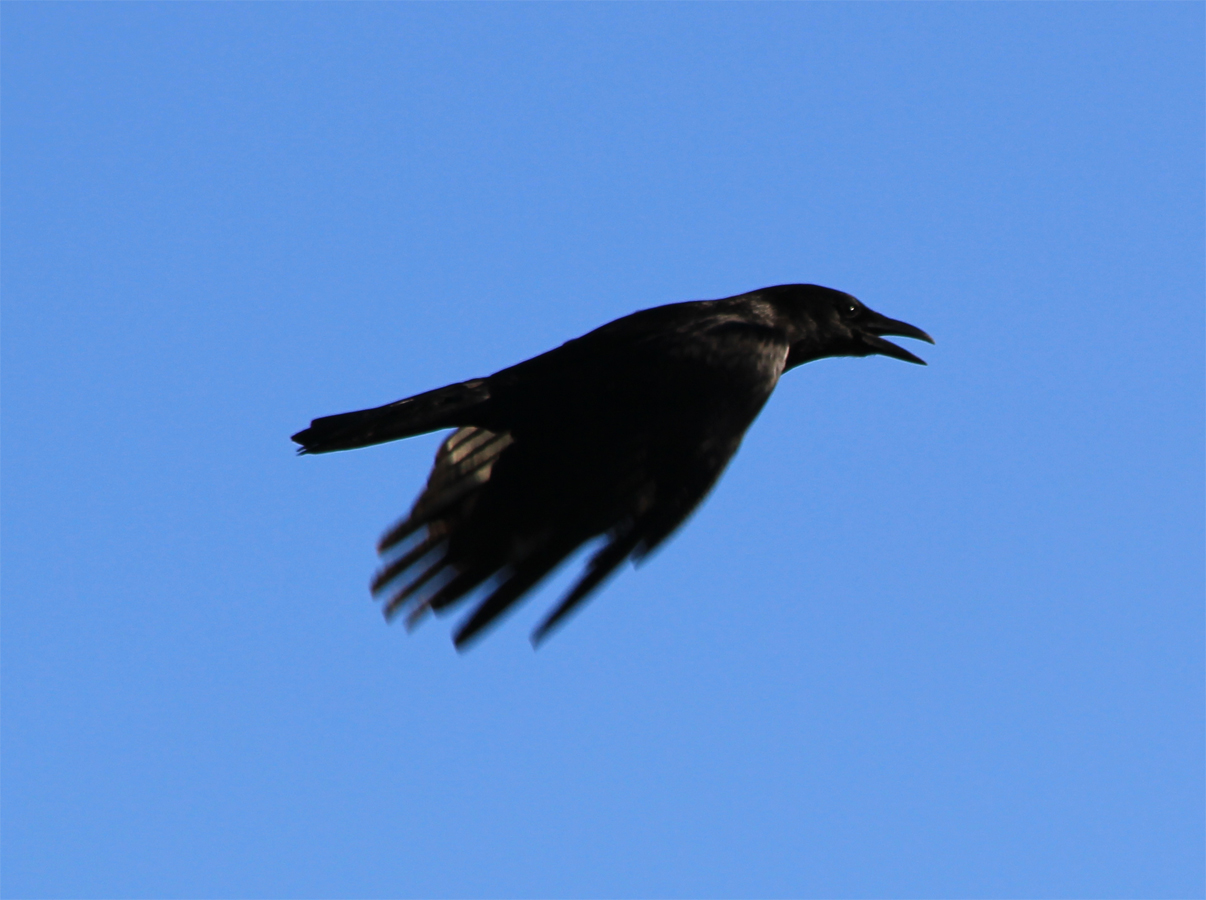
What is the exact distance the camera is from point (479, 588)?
6.44 metres

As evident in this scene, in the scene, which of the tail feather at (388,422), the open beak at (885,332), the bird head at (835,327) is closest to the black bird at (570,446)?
the tail feather at (388,422)

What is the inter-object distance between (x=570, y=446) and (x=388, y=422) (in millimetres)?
1126

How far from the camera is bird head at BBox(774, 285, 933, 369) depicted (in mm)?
10031

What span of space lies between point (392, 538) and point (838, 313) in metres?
3.84

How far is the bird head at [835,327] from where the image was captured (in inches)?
395

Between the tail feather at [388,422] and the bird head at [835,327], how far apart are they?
2.49m

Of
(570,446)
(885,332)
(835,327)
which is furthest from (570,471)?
(885,332)

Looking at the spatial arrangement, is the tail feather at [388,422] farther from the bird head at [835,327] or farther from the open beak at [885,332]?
the open beak at [885,332]

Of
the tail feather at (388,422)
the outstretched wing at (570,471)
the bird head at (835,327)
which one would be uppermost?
the bird head at (835,327)

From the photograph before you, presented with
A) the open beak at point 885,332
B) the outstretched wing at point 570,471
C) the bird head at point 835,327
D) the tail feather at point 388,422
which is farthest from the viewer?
the open beak at point 885,332

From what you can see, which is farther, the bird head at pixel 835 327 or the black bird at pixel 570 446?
the bird head at pixel 835 327

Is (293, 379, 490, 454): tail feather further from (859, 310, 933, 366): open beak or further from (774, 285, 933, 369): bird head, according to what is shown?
(859, 310, 933, 366): open beak

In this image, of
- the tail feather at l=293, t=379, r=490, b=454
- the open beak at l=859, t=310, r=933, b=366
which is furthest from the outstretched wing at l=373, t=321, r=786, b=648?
the open beak at l=859, t=310, r=933, b=366

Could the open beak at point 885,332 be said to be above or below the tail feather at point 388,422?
above
